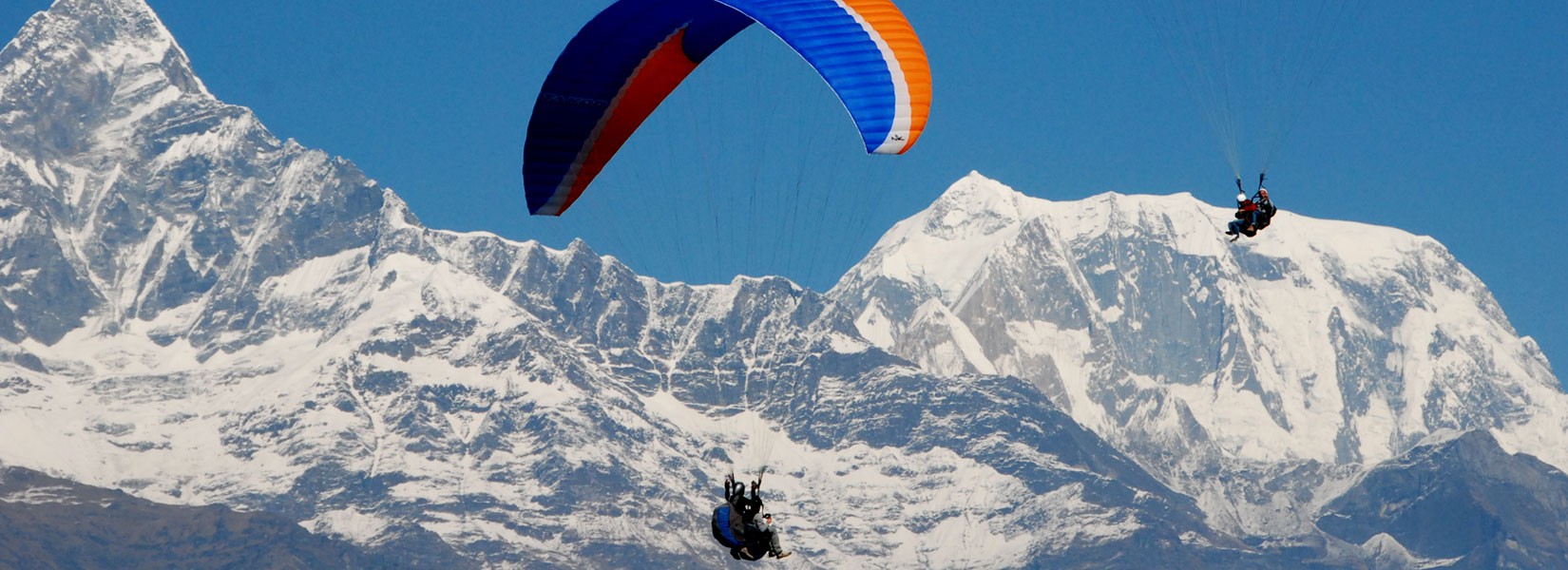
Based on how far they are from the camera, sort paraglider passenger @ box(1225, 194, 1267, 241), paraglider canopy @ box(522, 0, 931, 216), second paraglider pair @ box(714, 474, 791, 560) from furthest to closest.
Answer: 1. paraglider passenger @ box(1225, 194, 1267, 241)
2. paraglider canopy @ box(522, 0, 931, 216)
3. second paraglider pair @ box(714, 474, 791, 560)

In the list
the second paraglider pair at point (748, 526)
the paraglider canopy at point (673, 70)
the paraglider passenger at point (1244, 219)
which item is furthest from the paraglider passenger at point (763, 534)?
the paraglider passenger at point (1244, 219)

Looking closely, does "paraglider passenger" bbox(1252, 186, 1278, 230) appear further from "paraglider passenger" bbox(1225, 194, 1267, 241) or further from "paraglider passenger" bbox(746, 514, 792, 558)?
"paraglider passenger" bbox(746, 514, 792, 558)

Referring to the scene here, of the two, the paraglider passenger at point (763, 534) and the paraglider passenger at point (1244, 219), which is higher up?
the paraglider passenger at point (1244, 219)

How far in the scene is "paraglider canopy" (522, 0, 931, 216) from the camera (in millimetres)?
50875

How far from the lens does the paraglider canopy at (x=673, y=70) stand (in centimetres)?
5088

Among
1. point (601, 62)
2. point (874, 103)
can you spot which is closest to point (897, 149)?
point (874, 103)

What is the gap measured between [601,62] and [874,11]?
733cm

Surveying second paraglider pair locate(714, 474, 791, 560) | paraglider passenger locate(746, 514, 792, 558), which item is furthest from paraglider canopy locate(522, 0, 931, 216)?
paraglider passenger locate(746, 514, 792, 558)

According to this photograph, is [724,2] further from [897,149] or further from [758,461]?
[758,461]

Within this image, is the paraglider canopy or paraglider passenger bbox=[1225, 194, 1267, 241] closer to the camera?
the paraglider canopy

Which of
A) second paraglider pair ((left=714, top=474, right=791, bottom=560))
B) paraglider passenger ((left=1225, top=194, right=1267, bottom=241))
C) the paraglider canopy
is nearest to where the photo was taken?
second paraglider pair ((left=714, top=474, right=791, bottom=560))

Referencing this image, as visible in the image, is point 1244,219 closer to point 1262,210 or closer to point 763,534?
point 1262,210

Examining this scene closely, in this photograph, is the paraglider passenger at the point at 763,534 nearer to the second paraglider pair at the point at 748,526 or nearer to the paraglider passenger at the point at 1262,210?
the second paraglider pair at the point at 748,526

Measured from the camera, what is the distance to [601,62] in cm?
5612
